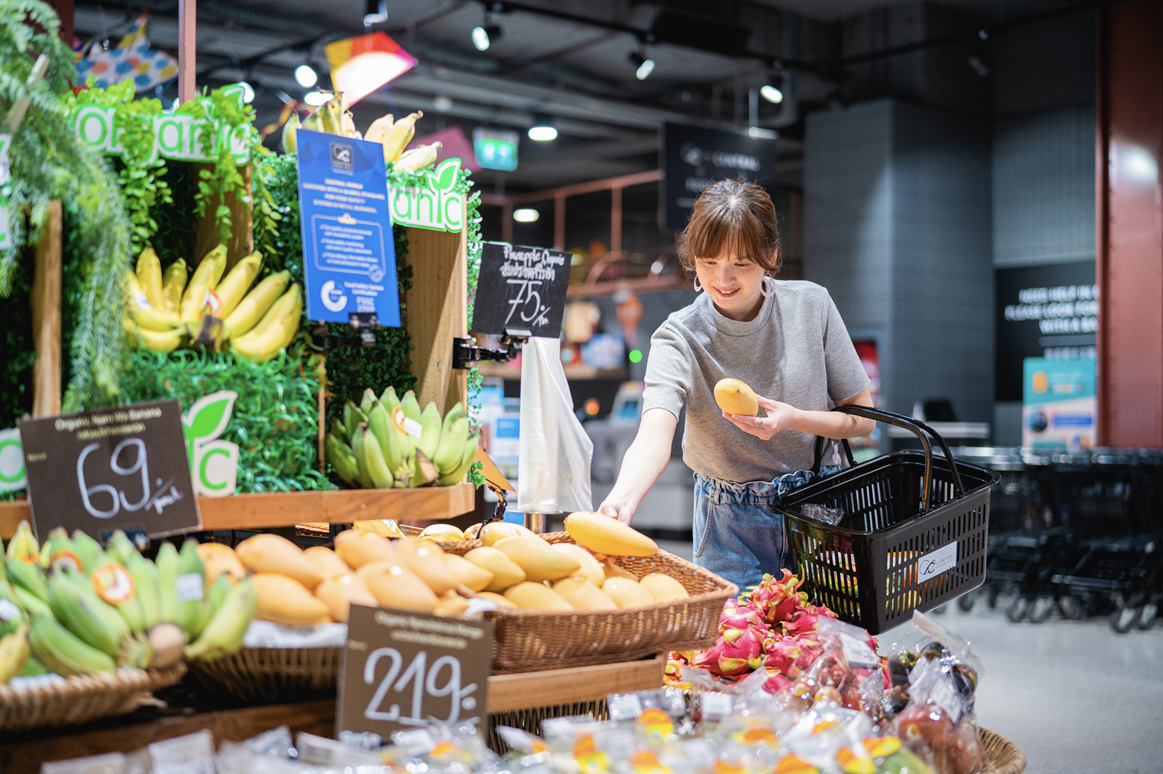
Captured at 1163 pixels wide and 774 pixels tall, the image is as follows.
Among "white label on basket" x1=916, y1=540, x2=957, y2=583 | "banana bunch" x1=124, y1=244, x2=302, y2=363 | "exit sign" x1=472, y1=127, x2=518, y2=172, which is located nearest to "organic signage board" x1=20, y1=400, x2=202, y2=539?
"banana bunch" x1=124, y1=244, x2=302, y2=363

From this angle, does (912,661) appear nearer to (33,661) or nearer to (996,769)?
(996,769)

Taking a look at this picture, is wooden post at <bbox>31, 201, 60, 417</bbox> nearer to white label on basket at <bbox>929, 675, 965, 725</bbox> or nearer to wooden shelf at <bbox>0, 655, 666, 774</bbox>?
wooden shelf at <bbox>0, 655, 666, 774</bbox>

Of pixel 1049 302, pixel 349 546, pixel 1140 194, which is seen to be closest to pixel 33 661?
pixel 349 546

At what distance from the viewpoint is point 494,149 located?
1045cm

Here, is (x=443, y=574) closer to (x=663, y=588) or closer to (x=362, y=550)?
(x=362, y=550)

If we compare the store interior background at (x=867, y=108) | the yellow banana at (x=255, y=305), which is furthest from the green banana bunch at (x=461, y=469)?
the store interior background at (x=867, y=108)

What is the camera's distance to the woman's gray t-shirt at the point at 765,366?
2.36 m

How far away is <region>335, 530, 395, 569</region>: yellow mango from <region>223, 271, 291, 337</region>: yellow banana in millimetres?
391

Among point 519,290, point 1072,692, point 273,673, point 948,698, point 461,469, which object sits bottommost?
point 1072,692

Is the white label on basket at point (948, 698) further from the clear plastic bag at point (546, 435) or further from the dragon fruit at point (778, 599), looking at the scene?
the clear plastic bag at point (546, 435)

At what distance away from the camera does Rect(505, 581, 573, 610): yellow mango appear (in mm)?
1598

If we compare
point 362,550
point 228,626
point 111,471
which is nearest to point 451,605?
point 362,550

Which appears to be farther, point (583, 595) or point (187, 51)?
point (187, 51)

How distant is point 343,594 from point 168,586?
0.73 feet
